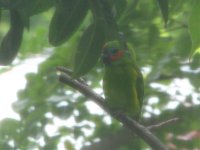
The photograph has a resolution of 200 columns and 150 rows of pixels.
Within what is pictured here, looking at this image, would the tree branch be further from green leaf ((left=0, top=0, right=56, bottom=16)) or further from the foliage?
the foliage

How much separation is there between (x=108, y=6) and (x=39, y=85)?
155 centimetres

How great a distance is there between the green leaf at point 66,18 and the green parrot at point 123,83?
1.05 meters

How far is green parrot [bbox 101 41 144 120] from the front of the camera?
6.70 feet

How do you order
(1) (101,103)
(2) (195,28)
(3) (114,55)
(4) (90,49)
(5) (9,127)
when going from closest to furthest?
(2) (195,28)
(4) (90,49)
(1) (101,103)
(3) (114,55)
(5) (9,127)

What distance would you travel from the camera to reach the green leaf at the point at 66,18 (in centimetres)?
94

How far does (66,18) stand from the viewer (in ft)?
3.10

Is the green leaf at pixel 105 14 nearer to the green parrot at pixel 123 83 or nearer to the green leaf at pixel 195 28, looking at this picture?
the green leaf at pixel 195 28

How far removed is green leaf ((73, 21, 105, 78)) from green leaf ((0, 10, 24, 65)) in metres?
0.11

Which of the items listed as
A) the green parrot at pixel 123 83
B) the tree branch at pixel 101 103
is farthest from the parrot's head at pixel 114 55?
the tree branch at pixel 101 103

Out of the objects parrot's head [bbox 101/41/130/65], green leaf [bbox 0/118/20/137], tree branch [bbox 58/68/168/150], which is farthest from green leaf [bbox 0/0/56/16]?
green leaf [bbox 0/118/20/137]

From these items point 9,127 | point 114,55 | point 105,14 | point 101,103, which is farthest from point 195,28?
point 9,127

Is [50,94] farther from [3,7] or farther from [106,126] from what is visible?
[3,7]

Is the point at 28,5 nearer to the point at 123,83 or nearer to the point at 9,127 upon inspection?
the point at 123,83

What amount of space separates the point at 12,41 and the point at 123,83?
3.90 feet
